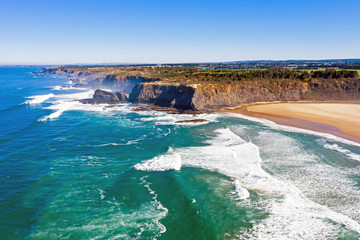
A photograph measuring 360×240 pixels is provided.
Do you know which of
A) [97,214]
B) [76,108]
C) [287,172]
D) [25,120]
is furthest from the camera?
[76,108]

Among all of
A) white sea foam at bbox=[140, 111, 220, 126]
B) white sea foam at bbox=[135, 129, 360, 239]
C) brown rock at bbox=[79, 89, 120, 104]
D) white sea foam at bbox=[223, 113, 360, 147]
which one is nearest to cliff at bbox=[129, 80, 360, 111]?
A: brown rock at bbox=[79, 89, 120, 104]

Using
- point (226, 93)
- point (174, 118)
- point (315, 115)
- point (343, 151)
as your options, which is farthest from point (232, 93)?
point (343, 151)

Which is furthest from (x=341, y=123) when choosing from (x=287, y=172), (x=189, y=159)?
(x=189, y=159)

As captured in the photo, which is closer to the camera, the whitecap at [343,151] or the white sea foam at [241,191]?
the white sea foam at [241,191]

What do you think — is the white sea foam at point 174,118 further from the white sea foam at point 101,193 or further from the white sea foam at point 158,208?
the white sea foam at point 101,193

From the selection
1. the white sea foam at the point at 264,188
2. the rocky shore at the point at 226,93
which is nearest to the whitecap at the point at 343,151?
the white sea foam at the point at 264,188

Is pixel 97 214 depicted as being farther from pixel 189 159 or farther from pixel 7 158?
pixel 7 158
